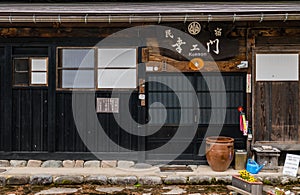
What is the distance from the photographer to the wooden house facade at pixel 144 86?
9.21 m

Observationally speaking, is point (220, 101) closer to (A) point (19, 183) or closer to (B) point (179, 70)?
(B) point (179, 70)

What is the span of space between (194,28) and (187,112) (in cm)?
201

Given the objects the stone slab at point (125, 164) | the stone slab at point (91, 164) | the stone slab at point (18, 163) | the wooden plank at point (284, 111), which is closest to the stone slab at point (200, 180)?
the stone slab at point (125, 164)

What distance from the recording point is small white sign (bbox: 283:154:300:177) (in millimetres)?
8516

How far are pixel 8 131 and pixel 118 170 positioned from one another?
286 cm

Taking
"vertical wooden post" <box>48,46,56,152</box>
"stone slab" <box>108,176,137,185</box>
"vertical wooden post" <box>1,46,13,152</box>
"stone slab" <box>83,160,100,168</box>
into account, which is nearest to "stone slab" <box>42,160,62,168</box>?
"vertical wooden post" <box>48,46,56,152</box>

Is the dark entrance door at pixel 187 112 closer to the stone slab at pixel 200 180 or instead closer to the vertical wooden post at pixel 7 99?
the stone slab at pixel 200 180

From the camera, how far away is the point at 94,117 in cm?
941

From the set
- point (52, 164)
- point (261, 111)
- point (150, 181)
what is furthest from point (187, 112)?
point (52, 164)

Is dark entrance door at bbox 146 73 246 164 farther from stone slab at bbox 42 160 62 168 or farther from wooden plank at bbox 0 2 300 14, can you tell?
stone slab at bbox 42 160 62 168

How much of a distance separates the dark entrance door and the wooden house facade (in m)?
0.02

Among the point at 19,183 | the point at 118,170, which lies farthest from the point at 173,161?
the point at 19,183

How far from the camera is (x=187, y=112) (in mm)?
9398

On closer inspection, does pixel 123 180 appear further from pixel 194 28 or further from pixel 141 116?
pixel 194 28
